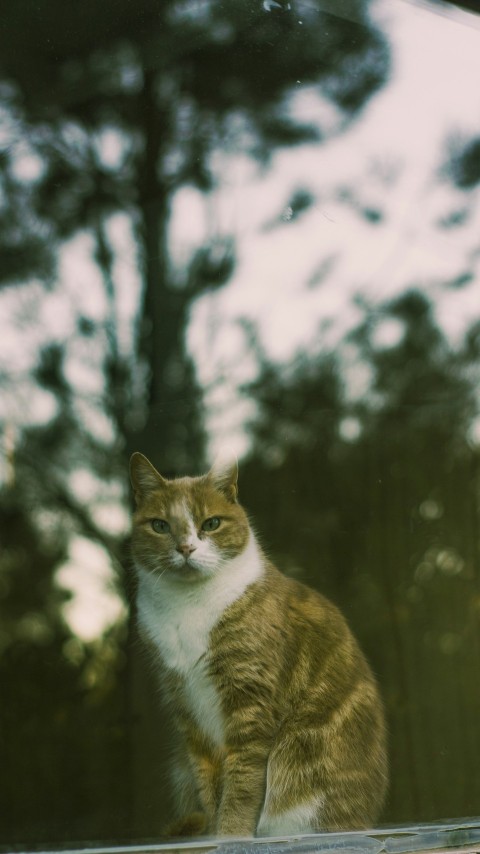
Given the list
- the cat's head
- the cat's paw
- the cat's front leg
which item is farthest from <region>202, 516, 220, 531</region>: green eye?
the cat's paw

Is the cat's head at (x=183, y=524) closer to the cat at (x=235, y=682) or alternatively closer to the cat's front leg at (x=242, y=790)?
the cat at (x=235, y=682)

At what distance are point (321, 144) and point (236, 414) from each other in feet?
2.06

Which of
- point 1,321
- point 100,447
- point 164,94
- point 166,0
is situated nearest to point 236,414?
point 100,447

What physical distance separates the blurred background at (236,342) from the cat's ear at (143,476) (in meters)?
0.09

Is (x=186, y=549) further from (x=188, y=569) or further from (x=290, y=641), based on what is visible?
(x=290, y=641)

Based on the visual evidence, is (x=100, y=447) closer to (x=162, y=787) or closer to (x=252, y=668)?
(x=252, y=668)

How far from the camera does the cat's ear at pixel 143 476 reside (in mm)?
1638

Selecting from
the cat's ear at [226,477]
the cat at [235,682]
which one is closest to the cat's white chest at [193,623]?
the cat at [235,682]

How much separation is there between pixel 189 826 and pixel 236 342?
93cm

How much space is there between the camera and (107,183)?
1.81 m

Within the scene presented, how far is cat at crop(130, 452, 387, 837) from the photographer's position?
1.55 meters

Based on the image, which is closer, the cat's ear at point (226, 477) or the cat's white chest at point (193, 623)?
the cat's white chest at point (193, 623)

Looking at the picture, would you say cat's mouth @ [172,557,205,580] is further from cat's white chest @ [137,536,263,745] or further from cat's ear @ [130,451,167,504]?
cat's ear @ [130,451,167,504]

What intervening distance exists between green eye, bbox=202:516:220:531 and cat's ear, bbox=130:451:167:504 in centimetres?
10
